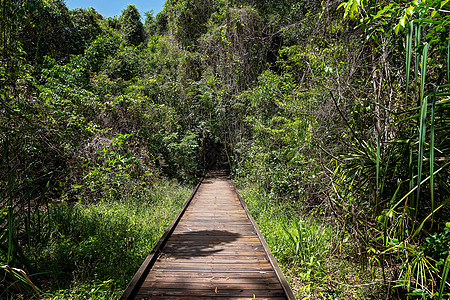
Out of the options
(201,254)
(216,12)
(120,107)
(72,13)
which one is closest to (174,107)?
(120,107)

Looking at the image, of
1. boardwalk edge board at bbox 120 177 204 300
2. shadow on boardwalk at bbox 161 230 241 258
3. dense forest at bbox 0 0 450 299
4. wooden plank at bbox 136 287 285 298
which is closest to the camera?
dense forest at bbox 0 0 450 299

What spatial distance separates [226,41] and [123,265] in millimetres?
10470

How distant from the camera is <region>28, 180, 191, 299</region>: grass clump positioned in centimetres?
277

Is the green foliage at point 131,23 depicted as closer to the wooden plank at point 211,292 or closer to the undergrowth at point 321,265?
the undergrowth at point 321,265

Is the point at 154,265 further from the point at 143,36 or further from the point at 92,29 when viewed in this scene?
the point at 143,36

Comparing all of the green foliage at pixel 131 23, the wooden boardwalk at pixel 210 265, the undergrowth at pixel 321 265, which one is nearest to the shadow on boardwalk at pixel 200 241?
the wooden boardwalk at pixel 210 265

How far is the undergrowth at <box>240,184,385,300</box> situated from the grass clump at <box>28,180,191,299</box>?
219 centimetres

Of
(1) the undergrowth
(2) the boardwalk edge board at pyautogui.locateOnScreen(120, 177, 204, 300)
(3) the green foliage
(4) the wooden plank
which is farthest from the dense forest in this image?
(4) the wooden plank

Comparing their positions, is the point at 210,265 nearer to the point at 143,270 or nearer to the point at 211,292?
the point at 211,292

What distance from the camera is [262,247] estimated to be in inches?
150

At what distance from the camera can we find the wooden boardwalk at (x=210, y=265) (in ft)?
8.54

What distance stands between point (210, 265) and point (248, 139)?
8.05 metres

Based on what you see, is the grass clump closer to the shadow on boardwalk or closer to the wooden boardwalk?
the wooden boardwalk

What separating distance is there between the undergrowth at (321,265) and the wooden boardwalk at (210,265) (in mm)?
286
